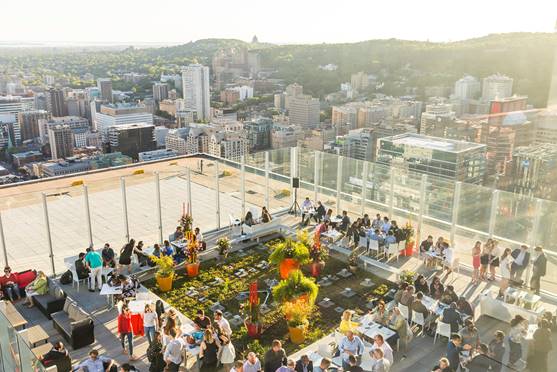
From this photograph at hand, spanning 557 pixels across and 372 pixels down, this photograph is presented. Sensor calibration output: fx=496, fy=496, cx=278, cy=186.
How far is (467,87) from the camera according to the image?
7200cm

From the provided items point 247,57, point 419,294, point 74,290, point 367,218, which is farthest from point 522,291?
point 247,57

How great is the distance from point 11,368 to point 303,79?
113994 millimetres

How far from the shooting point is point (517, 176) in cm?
2559

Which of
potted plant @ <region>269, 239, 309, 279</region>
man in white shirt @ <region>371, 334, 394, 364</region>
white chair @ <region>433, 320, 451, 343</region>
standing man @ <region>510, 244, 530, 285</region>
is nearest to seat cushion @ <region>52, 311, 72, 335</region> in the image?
potted plant @ <region>269, 239, 309, 279</region>

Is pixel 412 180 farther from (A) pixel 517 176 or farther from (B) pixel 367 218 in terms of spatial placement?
(A) pixel 517 176

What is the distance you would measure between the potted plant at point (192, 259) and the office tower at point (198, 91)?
425 feet

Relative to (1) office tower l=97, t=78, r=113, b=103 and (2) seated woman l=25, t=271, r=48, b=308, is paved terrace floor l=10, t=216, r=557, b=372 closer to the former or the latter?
(2) seated woman l=25, t=271, r=48, b=308

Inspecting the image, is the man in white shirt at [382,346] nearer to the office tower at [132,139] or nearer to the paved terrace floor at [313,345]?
the paved terrace floor at [313,345]

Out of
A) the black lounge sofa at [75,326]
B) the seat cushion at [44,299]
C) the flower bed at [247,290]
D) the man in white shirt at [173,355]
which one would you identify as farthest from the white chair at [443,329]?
the seat cushion at [44,299]

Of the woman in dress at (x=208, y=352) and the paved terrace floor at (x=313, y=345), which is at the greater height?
the woman in dress at (x=208, y=352)

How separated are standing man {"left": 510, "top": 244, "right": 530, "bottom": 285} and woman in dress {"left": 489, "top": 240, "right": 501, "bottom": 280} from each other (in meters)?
0.48

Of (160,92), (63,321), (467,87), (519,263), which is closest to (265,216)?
(63,321)

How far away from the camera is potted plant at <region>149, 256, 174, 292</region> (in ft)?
35.6

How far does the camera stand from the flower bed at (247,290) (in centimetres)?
922
